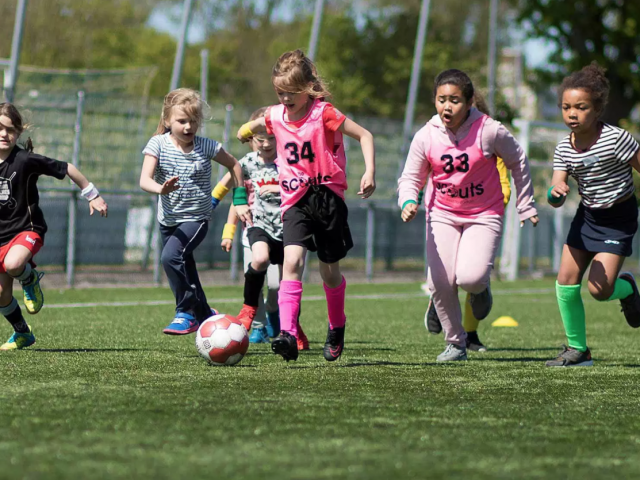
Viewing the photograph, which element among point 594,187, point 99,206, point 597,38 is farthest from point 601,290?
point 597,38

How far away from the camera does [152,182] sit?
710 centimetres

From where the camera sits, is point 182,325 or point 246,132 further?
point 182,325

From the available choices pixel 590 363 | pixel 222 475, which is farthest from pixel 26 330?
pixel 222 475

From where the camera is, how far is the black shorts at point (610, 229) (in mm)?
6566

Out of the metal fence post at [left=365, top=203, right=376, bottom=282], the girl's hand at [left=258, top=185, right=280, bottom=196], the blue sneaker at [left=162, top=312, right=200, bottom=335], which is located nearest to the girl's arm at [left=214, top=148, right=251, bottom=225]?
the girl's hand at [left=258, top=185, right=280, bottom=196]

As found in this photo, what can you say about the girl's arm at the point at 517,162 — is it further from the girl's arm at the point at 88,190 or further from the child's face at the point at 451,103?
the girl's arm at the point at 88,190

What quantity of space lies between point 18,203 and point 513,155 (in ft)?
10.5

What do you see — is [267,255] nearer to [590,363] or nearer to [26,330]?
[26,330]

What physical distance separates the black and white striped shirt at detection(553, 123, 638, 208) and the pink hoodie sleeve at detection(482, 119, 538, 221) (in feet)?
0.83

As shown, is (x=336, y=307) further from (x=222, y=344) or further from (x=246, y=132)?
(x=246, y=132)

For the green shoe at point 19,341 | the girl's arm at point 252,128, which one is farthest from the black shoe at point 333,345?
the green shoe at point 19,341

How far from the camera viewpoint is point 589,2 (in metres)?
28.5

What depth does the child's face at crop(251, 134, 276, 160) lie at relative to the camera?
306 inches

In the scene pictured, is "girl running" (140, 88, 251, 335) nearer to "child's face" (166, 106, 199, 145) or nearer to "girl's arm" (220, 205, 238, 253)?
"child's face" (166, 106, 199, 145)
